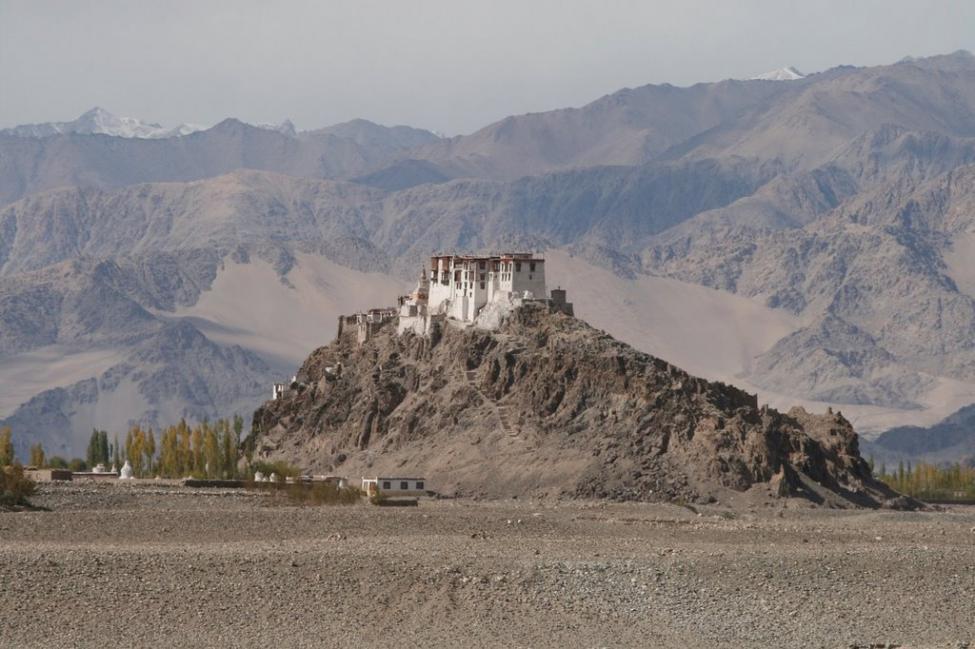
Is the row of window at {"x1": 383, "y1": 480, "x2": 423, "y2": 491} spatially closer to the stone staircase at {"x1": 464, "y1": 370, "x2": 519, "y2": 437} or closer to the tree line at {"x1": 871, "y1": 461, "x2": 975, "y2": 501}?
the stone staircase at {"x1": 464, "y1": 370, "x2": 519, "y2": 437}

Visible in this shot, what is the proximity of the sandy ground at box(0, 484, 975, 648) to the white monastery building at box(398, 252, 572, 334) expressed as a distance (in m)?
52.6

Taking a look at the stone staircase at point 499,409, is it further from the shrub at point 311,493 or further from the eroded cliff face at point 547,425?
the shrub at point 311,493

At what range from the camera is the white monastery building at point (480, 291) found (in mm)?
126188

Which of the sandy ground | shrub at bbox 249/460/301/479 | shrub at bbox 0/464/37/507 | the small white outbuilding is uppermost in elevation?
shrub at bbox 249/460/301/479

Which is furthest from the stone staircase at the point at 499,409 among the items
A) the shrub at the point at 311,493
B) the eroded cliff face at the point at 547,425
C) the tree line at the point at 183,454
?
the shrub at the point at 311,493

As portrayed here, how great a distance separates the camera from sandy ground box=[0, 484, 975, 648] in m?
51.7

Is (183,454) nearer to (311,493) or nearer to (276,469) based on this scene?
(276,469)

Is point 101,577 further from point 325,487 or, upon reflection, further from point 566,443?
point 566,443

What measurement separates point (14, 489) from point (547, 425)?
42.8m

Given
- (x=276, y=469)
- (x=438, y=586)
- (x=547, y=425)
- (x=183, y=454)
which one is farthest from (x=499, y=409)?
(x=438, y=586)

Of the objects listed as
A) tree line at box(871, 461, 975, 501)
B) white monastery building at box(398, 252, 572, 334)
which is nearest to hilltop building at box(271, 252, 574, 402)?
white monastery building at box(398, 252, 572, 334)

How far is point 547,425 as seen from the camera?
113875mm

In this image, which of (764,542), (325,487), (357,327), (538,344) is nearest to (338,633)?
(764,542)

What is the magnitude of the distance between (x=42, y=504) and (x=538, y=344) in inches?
1932
